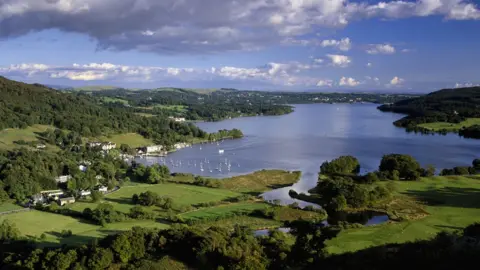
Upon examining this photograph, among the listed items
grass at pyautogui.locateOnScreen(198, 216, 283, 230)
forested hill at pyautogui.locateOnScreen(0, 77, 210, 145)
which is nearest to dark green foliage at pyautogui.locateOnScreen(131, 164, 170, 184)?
grass at pyautogui.locateOnScreen(198, 216, 283, 230)

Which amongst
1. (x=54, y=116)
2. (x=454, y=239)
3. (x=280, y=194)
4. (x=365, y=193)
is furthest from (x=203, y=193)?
(x=54, y=116)

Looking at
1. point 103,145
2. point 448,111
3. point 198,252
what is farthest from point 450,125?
point 198,252

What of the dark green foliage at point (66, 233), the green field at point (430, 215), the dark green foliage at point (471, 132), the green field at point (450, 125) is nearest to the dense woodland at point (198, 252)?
the dark green foliage at point (66, 233)

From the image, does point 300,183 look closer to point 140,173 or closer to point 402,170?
point 402,170

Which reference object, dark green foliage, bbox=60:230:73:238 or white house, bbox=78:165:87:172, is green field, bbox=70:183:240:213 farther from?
white house, bbox=78:165:87:172

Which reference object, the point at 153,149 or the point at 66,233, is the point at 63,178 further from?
the point at 153,149
